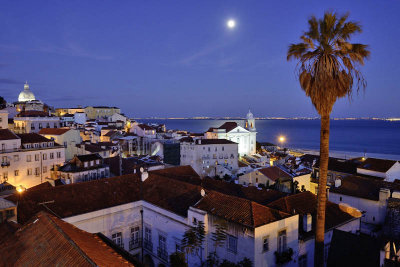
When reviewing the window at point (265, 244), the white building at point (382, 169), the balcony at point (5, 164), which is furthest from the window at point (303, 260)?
the balcony at point (5, 164)

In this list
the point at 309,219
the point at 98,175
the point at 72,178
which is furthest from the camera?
the point at 98,175

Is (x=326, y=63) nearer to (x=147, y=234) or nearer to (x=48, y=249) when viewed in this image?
(x=48, y=249)

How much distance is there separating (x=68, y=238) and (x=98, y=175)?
26.9m

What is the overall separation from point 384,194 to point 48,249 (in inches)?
1092

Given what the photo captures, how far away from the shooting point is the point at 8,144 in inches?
1436

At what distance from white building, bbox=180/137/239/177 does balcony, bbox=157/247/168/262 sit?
4036 centimetres

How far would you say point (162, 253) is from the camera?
18.8m

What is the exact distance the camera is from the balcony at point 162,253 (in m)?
18.5

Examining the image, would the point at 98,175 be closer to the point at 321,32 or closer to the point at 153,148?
the point at 321,32

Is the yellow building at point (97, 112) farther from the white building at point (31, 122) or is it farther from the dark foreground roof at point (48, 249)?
the dark foreground roof at point (48, 249)

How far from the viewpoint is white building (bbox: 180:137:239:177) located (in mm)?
60375

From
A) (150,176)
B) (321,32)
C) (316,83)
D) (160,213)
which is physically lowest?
(160,213)

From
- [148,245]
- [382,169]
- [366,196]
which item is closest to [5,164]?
[148,245]

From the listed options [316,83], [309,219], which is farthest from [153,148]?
[316,83]
